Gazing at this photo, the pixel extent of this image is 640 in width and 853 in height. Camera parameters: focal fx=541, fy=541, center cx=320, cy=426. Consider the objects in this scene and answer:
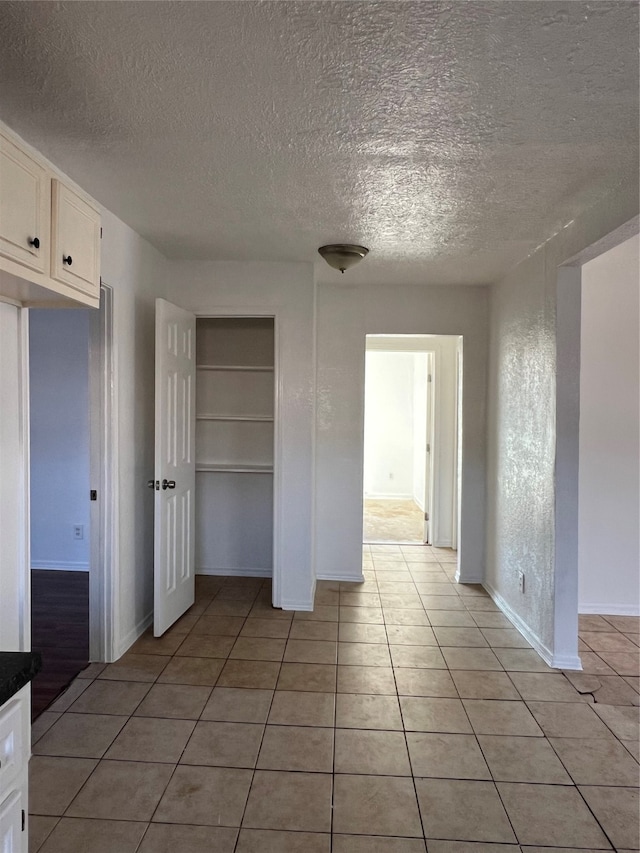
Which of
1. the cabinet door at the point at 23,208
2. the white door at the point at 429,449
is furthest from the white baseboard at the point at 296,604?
the cabinet door at the point at 23,208

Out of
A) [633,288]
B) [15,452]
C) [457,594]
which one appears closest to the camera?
[15,452]

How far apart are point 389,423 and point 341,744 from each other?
651cm

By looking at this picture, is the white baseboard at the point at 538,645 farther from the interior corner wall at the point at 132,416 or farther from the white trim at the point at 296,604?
the interior corner wall at the point at 132,416

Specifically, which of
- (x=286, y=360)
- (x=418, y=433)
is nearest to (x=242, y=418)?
(x=286, y=360)

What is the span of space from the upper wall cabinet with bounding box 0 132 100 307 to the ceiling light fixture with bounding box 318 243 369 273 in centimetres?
154

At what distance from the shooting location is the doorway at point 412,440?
18.0 feet

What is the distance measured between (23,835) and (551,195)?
294 cm

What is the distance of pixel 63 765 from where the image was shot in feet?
7.02

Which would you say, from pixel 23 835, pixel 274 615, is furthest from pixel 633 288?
pixel 23 835

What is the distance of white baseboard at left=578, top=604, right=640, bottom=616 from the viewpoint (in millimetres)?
3811

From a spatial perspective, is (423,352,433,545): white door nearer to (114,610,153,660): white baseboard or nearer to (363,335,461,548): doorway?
(363,335,461,548): doorway

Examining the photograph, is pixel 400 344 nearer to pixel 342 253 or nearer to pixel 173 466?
pixel 342 253

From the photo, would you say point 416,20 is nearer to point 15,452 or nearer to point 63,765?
point 15,452

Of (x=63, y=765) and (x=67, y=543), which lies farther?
(x=67, y=543)
